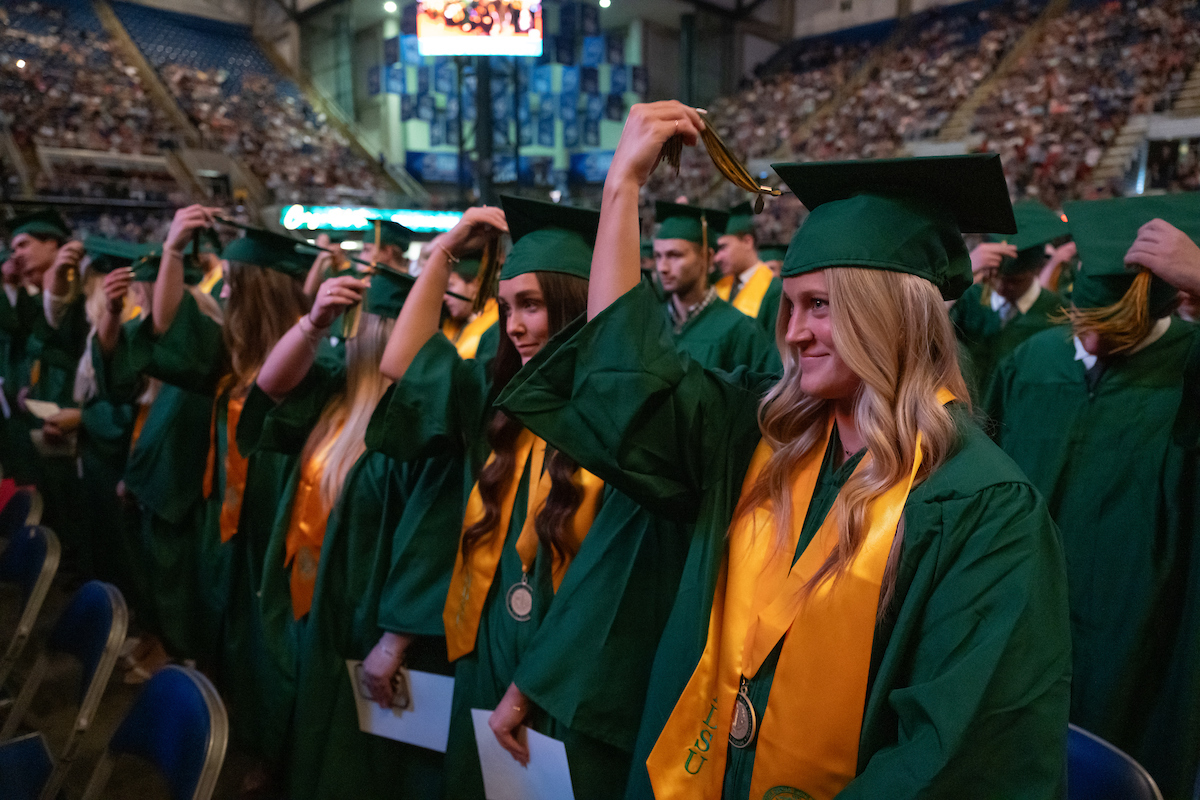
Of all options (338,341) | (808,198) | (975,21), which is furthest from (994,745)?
(975,21)

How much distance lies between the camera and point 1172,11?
44.6ft

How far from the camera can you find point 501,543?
194 cm

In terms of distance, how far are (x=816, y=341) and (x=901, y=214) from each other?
231 millimetres

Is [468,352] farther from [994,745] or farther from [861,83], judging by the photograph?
[861,83]

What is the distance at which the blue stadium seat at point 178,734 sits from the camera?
1552 mm

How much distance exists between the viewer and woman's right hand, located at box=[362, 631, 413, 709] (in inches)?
82.4

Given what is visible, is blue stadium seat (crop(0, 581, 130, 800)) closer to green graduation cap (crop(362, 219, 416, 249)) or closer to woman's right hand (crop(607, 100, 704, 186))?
woman's right hand (crop(607, 100, 704, 186))

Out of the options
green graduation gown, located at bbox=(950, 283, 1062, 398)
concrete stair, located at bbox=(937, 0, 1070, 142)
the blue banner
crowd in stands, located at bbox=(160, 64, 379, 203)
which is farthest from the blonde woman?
the blue banner

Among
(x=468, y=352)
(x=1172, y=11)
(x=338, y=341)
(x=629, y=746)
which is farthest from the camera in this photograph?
(x=1172, y=11)

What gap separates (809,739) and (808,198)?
86 centimetres

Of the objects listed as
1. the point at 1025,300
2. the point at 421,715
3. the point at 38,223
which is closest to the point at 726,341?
the point at 1025,300

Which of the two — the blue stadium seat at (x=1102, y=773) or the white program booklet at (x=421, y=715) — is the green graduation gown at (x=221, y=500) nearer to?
the white program booklet at (x=421, y=715)

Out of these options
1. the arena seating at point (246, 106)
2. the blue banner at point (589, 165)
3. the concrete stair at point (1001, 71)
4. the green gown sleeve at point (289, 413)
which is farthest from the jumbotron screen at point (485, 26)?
the green gown sleeve at point (289, 413)

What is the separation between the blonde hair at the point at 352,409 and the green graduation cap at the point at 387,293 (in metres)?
0.03
